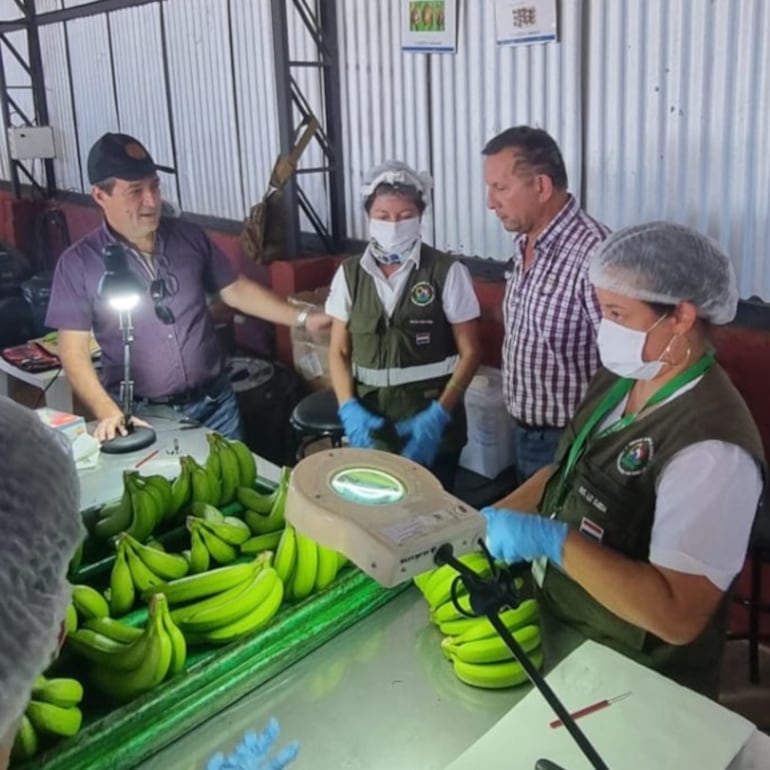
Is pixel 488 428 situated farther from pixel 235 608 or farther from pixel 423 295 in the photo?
pixel 235 608

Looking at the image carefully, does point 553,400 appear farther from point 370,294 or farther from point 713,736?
point 713,736

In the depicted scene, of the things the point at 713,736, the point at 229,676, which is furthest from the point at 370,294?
the point at 713,736

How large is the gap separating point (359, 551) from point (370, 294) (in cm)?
211

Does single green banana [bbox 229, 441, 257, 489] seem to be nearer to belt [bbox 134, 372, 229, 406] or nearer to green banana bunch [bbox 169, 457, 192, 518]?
green banana bunch [bbox 169, 457, 192, 518]

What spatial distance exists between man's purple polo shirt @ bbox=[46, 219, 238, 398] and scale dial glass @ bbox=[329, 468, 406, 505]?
1878 mm

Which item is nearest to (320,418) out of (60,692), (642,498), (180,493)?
(180,493)

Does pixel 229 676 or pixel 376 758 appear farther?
pixel 229 676

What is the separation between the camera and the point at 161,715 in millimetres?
1409

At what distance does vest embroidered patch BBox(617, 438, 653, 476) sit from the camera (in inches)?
62.8

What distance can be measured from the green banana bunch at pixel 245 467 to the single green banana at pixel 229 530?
0.30 m

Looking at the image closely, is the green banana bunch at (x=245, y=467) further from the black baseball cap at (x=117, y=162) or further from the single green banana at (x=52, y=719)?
the black baseball cap at (x=117, y=162)

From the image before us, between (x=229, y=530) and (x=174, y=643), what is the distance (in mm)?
399

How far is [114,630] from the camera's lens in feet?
5.09

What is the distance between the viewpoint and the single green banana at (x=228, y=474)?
7.07 ft
